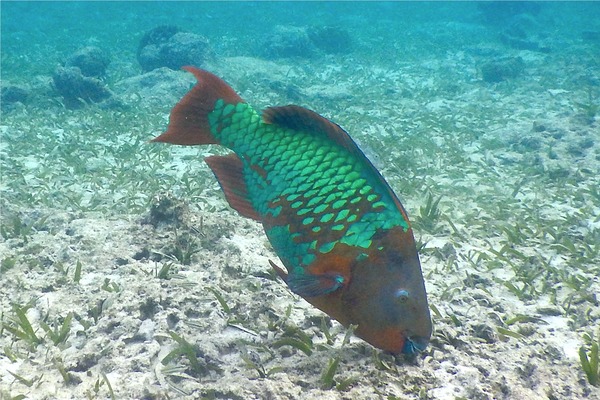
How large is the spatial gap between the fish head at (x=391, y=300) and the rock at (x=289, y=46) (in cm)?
1724

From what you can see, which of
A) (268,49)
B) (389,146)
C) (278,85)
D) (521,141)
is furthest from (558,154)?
(268,49)

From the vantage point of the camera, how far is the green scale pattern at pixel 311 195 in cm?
199

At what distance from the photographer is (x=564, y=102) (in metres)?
10.4

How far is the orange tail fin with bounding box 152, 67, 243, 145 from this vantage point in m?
2.36

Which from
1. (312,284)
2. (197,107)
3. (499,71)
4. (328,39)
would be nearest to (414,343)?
(312,284)

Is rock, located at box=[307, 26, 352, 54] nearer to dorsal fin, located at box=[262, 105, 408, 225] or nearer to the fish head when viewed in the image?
dorsal fin, located at box=[262, 105, 408, 225]

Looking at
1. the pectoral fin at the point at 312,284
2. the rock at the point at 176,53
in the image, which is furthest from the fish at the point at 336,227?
the rock at the point at 176,53

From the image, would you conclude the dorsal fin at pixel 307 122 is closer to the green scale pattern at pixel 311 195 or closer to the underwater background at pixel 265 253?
the green scale pattern at pixel 311 195

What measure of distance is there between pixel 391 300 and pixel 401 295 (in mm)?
48

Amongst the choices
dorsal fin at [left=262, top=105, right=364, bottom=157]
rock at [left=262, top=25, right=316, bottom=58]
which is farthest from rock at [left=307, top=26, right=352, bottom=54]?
dorsal fin at [left=262, top=105, right=364, bottom=157]

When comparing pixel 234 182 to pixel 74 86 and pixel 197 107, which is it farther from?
pixel 74 86

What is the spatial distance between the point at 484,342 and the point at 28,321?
2.80 meters

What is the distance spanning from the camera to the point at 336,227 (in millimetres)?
1989

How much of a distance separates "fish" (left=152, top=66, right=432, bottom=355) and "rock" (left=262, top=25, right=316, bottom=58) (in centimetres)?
1681
